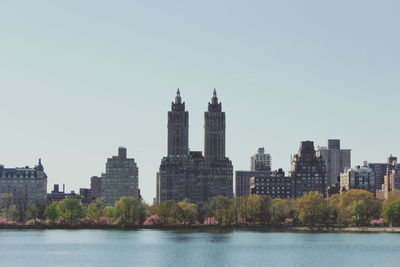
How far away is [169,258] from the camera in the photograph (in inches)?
5482

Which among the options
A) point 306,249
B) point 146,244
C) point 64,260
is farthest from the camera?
point 146,244

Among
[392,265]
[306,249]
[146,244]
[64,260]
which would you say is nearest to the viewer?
[392,265]

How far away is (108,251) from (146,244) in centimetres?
2040

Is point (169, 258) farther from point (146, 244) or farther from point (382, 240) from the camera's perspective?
point (382, 240)

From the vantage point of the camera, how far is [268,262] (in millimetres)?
132125

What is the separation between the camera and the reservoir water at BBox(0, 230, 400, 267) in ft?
435

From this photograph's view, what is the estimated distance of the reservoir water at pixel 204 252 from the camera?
435 ft

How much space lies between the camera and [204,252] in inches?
5920

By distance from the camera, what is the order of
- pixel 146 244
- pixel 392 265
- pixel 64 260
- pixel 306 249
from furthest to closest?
pixel 146 244 < pixel 306 249 < pixel 64 260 < pixel 392 265

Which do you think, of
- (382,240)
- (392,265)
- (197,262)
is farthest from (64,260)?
(382,240)

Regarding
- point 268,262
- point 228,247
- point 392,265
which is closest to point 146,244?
point 228,247

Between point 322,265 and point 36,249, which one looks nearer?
point 322,265

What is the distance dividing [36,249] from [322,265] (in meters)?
59.8

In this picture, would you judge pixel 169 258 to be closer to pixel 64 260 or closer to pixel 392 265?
pixel 64 260
